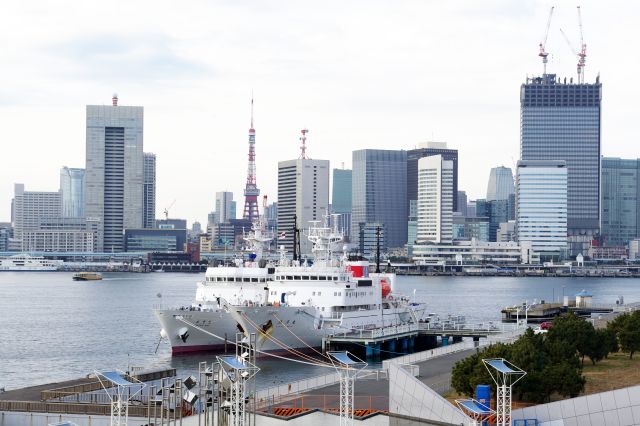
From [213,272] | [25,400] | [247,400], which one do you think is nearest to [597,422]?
[247,400]

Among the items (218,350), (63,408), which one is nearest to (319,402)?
(63,408)

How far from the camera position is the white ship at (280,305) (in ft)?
A: 228

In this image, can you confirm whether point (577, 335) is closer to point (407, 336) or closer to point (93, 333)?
point (407, 336)

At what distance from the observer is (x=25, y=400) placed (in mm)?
40438

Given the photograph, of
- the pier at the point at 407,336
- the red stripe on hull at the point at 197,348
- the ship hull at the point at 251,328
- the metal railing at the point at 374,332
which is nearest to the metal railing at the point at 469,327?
the pier at the point at 407,336

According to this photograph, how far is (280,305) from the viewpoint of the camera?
7119 cm

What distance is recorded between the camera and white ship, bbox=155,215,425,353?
→ 69500mm

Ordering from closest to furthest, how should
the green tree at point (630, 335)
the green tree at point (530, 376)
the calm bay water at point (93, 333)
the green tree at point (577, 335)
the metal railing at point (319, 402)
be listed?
1. the metal railing at point (319, 402)
2. the green tree at point (530, 376)
3. the green tree at point (577, 335)
4. the green tree at point (630, 335)
5. the calm bay water at point (93, 333)

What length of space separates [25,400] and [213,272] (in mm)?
35965

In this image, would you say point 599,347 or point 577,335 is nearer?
point 577,335

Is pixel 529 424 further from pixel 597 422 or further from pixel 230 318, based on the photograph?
pixel 230 318

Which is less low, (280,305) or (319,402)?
(280,305)

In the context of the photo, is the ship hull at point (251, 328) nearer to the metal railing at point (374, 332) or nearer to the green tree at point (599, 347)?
the metal railing at point (374, 332)

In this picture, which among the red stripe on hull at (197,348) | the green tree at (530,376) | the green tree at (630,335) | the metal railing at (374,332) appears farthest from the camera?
the metal railing at (374,332)
